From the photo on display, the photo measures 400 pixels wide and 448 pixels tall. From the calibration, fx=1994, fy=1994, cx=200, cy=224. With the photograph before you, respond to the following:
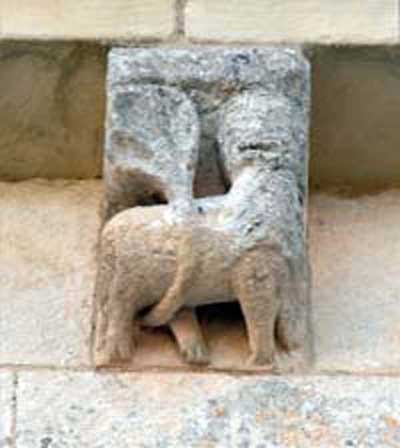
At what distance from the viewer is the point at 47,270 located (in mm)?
2904

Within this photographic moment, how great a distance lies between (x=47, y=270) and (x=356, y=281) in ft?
1.48

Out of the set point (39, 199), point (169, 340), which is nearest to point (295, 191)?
point (169, 340)

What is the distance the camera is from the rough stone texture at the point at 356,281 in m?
2.80

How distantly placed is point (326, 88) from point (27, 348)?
0.59 metres

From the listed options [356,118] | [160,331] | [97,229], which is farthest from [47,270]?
[356,118]

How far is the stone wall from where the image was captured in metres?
2.68

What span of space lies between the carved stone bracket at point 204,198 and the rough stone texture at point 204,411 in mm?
49

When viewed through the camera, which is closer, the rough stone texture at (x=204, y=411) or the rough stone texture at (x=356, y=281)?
the rough stone texture at (x=204, y=411)

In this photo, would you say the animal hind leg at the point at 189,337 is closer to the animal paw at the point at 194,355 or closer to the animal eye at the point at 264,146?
the animal paw at the point at 194,355

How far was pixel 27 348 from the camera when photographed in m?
2.78

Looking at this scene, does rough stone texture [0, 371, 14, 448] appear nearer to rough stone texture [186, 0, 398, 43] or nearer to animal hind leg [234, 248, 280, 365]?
animal hind leg [234, 248, 280, 365]

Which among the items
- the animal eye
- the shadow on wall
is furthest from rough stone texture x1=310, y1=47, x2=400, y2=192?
the animal eye

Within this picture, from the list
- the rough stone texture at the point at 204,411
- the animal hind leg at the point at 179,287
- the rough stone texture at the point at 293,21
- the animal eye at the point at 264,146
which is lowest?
the rough stone texture at the point at 204,411

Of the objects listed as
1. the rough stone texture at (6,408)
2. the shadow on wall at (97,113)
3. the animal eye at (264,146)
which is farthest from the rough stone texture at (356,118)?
the rough stone texture at (6,408)
